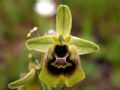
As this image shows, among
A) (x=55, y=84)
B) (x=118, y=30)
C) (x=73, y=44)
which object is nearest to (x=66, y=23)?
(x=73, y=44)

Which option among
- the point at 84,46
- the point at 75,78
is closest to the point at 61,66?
the point at 75,78

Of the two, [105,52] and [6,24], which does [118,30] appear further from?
[6,24]

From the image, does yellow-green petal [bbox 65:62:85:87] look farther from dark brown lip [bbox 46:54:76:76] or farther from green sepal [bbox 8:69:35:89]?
green sepal [bbox 8:69:35:89]

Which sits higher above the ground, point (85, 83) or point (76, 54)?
point (76, 54)

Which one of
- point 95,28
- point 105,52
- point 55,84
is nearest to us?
point 55,84

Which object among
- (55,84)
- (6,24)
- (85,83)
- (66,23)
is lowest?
(85,83)

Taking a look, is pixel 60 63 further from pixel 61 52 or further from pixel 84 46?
pixel 84 46

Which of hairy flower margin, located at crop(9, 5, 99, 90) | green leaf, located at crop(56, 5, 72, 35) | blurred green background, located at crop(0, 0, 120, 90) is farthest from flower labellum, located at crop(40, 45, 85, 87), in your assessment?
blurred green background, located at crop(0, 0, 120, 90)

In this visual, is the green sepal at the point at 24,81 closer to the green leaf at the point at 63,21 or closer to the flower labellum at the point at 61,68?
the flower labellum at the point at 61,68
